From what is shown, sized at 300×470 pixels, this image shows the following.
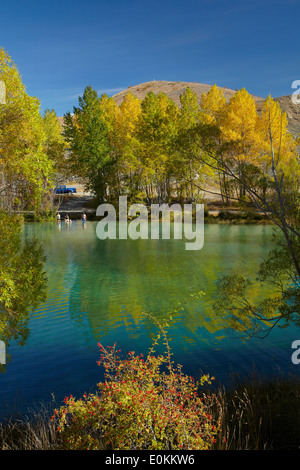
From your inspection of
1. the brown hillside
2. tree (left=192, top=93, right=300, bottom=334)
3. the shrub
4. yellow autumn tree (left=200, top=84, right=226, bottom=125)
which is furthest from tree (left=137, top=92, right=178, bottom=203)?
the brown hillside

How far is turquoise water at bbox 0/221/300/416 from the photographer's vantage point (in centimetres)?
954

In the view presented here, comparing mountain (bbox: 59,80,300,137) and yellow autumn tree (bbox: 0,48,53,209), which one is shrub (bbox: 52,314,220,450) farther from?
mountain (bbox: 59,80,300,137)

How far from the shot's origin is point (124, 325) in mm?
12984

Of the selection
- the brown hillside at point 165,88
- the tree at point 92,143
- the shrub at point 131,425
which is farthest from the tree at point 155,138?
the brown hillside at point 165,88

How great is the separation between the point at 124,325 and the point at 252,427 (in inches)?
290

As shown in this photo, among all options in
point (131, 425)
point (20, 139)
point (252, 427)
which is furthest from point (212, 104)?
point (131, 425)

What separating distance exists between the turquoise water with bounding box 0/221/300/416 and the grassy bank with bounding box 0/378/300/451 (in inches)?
34.9

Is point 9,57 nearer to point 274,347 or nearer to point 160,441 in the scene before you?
point 160,441

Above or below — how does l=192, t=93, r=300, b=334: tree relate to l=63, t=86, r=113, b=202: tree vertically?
below

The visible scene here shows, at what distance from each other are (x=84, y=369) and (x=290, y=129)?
3659 inches

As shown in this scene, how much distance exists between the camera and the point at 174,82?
464 feet

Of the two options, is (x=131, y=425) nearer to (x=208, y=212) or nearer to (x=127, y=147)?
(x=208, y=212)

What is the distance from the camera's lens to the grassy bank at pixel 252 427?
539 cm

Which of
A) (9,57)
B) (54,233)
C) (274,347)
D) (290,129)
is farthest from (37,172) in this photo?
(290,129)
